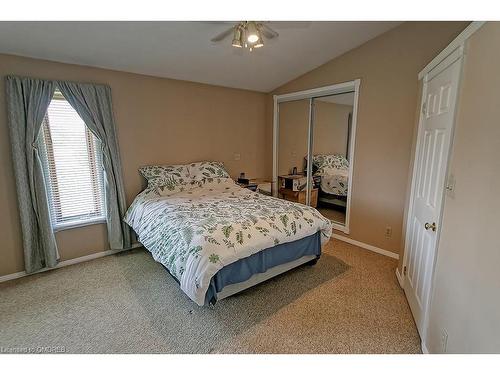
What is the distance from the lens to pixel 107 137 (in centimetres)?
291

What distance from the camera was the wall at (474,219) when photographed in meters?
1.05

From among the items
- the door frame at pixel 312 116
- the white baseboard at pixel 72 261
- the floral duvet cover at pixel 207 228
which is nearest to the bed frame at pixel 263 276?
the floral duvet cover at pixel 207 228

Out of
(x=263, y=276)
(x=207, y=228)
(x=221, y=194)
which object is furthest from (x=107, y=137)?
(x=263, y=276)

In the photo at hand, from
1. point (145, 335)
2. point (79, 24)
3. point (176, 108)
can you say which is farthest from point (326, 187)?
point (79, 24)

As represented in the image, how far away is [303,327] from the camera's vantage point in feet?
6.31

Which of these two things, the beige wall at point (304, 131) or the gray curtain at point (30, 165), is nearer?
the gray curtain at point (30, 165)

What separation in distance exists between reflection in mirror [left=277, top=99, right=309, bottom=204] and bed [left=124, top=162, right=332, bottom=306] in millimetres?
1215

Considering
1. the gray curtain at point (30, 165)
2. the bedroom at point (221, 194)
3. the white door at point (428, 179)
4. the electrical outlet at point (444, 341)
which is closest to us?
the electrical outlet at point (444, 341)

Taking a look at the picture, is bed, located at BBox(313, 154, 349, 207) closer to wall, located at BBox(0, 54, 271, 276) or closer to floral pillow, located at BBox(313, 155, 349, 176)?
floral pillow, located at BBox(313, 155, 349, 176)

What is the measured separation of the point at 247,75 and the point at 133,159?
196cm

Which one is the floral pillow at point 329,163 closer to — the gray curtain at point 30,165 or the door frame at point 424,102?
the door frame at point 424,102

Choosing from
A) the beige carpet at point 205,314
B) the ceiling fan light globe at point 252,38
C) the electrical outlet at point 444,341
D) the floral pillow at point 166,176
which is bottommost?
the beige carpet at point 205,314

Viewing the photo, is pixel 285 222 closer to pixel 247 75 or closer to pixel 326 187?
pixel 326 187

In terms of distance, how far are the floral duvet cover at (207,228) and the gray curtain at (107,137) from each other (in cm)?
17
